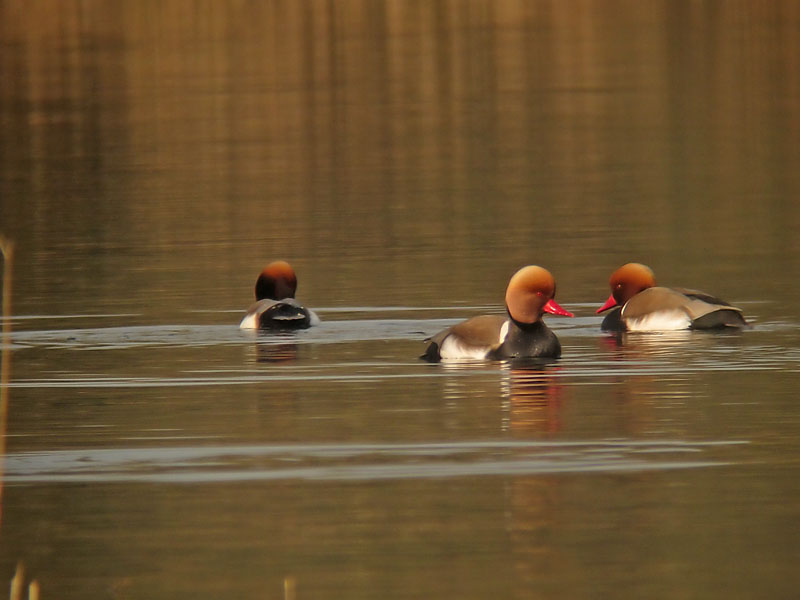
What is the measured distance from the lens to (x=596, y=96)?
48.1m

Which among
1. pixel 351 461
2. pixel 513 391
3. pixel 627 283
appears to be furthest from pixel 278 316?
pixel 351 461

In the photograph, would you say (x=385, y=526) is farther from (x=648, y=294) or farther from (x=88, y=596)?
(x=648, y=294)

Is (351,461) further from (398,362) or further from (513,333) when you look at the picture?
(513,333)

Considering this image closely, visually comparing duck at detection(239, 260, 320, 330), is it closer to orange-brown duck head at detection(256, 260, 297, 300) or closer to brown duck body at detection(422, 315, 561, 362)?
orange-brown duck head at detection(256, 260, 297, 300)

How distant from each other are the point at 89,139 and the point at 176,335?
25.9m

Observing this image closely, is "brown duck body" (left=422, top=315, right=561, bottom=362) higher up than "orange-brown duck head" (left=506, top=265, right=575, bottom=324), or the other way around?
"orange-brown duck head" (left=506, top=265, right=575, bottom=324)

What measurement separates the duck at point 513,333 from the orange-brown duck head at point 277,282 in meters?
3.19

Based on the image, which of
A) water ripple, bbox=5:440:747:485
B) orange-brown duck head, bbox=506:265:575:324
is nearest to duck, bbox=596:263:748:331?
orange-brown duck head, bbox=506:265:575:324

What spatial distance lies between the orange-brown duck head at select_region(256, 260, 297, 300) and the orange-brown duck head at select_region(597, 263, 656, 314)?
277 centimetres

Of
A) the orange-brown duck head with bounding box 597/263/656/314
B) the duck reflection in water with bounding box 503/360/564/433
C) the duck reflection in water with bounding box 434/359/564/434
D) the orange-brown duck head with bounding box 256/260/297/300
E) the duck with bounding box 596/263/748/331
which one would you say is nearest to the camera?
the duck reflection in water with bounding box 503/360/564/433

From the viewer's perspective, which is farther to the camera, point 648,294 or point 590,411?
point 648,294

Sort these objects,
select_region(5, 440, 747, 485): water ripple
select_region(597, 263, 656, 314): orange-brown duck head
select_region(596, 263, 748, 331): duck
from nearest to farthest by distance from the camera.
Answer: select_region(5, 440, 747, 485): water ripple → select_region(596, 263, 748, 331): duck → select_region(597, 263, 656, 314): orange-brown duck head

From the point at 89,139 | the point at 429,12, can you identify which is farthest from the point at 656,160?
the point at 429,12

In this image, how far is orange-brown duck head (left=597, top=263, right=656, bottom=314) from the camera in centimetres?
1812
